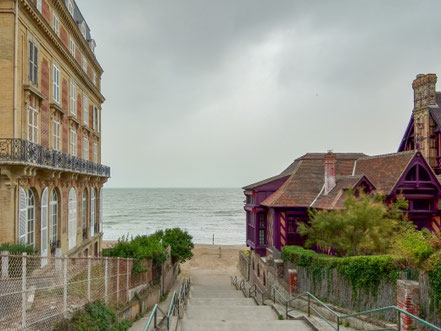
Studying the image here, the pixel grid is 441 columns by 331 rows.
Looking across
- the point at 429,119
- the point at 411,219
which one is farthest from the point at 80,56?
the point at 429,119

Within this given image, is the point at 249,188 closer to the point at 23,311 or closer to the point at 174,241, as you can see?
the point at 174,241

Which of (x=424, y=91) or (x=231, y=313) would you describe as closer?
(x=231, y=313)

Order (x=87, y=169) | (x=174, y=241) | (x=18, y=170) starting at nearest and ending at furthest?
(x=18, y=170) → (x=87, y=169) → (x=174, y=241)

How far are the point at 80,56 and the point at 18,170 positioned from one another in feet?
47.2

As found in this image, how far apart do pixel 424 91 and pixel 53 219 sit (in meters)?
29.7

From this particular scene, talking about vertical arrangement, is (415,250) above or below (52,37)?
below

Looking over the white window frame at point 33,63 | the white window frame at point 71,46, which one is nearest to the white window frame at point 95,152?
the white window frame at point 71,46

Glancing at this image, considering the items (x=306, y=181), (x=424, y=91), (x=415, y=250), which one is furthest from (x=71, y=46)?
(x=424, y=91)

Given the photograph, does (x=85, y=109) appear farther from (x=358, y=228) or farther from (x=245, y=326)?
(x=245, y=326)

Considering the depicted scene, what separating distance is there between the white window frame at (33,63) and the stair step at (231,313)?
12.3 meters

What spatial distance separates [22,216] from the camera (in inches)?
624

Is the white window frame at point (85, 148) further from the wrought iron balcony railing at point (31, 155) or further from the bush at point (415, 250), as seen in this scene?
the bush at point (415, 250)

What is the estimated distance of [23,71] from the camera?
52.8ft

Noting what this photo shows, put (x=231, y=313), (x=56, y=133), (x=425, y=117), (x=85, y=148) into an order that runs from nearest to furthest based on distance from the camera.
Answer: (x=231, y=313) → (x=56, y=133) → (x=85, y=148) → (x=425, y=117)
